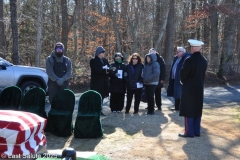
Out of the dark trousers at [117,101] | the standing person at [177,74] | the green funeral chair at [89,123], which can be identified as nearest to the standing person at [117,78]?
the dark trousers at [117,101]

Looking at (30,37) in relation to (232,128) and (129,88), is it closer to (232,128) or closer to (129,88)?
(129,88)

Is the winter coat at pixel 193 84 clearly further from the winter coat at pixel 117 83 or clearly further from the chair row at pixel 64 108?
the winter coat at pixel 117 83

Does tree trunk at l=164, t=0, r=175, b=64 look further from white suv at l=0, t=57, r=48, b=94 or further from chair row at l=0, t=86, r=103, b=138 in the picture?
chair row at l=0, t=86, r=103, b=138

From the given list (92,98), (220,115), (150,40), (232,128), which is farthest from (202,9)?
(92,98)

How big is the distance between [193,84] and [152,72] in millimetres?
2448

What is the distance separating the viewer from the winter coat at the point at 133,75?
8.77 m

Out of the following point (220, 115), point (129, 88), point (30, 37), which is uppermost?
point (30, 37)

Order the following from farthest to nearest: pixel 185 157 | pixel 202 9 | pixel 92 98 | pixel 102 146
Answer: pixel 202 9 → pixel 92 98 → pixel 102 146 → pixel 185 157

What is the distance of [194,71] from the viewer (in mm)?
6258

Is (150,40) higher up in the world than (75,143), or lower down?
higher up

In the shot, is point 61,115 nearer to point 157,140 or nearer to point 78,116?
point 78,116

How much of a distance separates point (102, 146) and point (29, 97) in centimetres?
210

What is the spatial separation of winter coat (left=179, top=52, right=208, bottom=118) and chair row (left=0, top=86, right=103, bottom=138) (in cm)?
178

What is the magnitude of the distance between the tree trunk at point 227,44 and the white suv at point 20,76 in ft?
43.4
